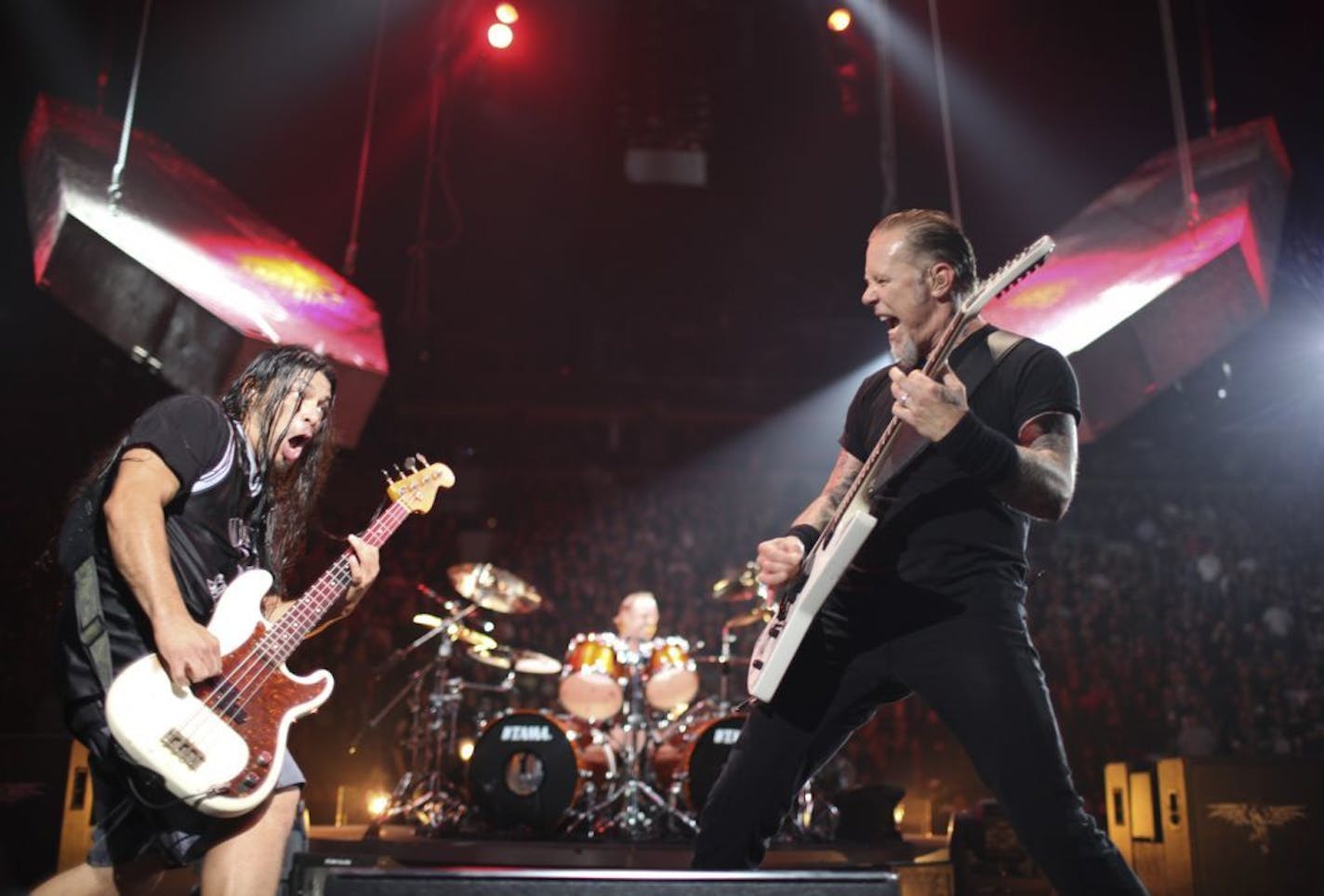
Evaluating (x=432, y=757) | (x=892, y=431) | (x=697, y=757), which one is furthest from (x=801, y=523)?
(x=432, y=757)

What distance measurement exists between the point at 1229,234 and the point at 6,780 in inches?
276

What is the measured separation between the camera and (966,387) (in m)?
2.38

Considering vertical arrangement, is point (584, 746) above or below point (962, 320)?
below

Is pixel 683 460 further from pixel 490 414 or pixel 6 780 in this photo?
pixel 6 780

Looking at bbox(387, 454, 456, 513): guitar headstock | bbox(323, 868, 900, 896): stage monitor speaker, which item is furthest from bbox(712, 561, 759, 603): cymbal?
bbox(323, 868, 900, 896): stage monitor speaker

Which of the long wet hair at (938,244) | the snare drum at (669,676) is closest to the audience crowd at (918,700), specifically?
the snare drum at (669,676)

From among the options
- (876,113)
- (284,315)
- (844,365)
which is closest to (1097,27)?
(876,113)

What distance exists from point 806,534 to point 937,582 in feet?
1.23

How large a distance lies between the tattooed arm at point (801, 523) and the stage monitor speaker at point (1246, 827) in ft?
10.8

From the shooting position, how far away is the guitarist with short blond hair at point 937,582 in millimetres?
2029

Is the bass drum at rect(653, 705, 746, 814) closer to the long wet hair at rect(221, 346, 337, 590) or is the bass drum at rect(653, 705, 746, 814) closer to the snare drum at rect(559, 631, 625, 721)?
the snare drum at rect(559, 631, 625, 721)

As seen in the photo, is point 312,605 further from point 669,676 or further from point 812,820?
point 812,820

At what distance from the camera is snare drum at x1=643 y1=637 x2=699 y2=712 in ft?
23.5

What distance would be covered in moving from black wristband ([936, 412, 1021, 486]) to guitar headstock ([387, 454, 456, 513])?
158 centimetres
